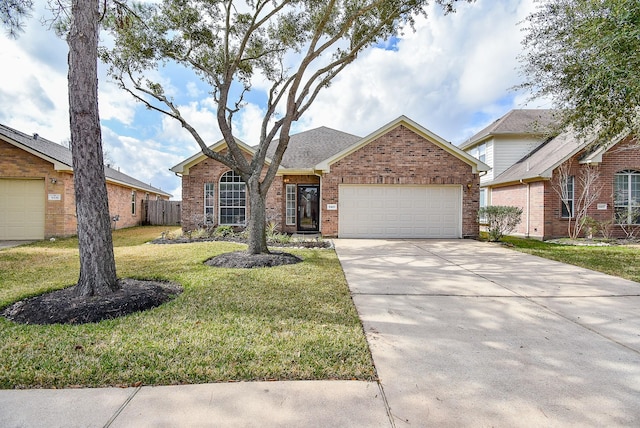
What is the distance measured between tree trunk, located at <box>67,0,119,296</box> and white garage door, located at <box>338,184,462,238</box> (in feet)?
30.3

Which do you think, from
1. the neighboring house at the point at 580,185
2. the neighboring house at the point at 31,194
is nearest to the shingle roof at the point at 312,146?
the neighboring house at the point at 580,185

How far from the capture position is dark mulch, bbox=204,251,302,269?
22.9ft

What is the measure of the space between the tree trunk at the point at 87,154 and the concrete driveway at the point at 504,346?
12.3 ft

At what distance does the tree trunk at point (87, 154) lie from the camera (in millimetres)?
4285

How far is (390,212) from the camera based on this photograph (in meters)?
12.8

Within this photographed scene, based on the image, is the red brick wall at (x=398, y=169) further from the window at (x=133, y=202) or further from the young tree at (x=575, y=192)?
the window at (x=133, y=202)

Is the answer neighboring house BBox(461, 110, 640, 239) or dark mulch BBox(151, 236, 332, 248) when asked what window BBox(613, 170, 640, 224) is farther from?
dark mulch BBox(151, 236, 332, 248)

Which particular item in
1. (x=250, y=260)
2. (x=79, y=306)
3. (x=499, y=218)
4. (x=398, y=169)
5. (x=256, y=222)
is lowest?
(x=79, y=306)

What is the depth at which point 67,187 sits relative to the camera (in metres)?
12.6

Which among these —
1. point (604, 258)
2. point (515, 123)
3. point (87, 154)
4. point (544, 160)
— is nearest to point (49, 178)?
point (87, 154)

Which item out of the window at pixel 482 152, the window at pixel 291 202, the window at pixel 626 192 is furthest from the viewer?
the window at pixel 482 152

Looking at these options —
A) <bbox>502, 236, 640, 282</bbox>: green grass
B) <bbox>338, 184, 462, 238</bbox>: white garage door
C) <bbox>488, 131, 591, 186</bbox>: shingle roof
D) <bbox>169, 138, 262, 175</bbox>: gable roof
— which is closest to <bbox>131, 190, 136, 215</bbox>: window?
<bbox>169, 138, 262, 175</bbox>: gable roof

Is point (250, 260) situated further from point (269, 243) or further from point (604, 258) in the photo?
point (604, 258)

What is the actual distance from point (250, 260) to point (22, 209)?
36.9 feet
